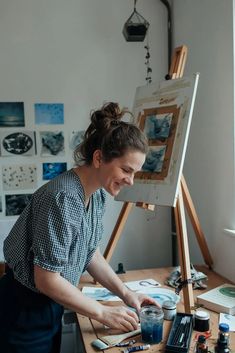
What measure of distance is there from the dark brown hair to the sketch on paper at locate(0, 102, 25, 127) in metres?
1.03

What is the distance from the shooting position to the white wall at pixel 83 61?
2.20 metres

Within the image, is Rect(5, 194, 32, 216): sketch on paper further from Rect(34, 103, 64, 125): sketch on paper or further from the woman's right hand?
the woman's right hand

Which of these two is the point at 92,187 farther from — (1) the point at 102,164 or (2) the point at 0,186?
(2) the point at 0,186

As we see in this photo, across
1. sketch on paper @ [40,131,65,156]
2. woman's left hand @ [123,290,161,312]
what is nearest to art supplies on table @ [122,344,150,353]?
woman's left hand @ [123,290,161,312]

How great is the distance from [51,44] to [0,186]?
855 millimetres

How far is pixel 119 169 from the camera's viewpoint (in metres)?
1.20

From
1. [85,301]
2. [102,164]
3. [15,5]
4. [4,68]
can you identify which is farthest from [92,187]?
[15,5]

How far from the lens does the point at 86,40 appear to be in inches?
89.9

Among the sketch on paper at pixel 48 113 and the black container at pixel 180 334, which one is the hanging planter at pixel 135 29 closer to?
the sketch on paper at pixel 48 113

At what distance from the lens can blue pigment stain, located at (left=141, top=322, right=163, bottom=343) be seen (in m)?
1.21

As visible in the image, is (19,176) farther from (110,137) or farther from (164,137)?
(110,137)

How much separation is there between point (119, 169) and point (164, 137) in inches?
21.4

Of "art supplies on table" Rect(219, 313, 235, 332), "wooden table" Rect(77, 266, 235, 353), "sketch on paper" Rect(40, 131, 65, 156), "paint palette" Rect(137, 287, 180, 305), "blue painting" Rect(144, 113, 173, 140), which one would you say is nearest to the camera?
"wooden table" Rect(77, 266, 235, 353)

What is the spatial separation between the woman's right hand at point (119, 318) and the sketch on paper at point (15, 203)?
3.85 feet
